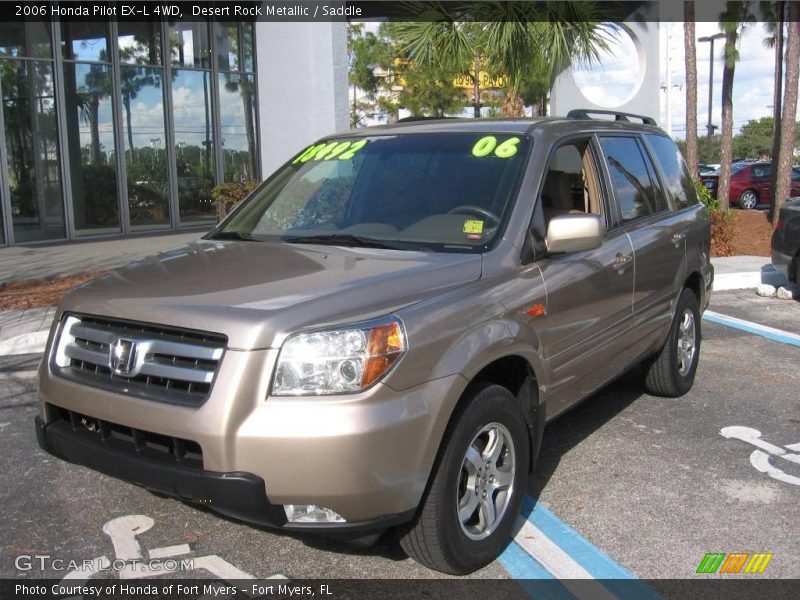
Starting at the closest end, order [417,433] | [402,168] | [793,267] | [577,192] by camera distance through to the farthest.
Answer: [417,433], [402,168], [577,192], [793,267]

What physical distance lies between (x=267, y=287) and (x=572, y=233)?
145 cm

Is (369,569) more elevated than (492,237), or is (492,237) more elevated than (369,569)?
(492,237)

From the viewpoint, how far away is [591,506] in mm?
4059

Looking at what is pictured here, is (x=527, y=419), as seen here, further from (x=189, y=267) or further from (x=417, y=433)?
(x=189, y=267)

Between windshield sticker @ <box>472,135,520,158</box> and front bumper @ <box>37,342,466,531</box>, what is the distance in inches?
64.5

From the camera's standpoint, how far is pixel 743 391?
6.02m

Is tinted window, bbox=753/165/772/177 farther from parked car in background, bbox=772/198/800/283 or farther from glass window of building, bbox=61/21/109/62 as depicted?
glass window of building, bbox=61/21/109/62

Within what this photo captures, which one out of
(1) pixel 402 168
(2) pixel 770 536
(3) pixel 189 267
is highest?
(1) pixel 402 168

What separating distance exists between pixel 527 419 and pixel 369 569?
952 mm

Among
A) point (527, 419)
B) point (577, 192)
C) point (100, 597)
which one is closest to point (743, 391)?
point (577, 192)

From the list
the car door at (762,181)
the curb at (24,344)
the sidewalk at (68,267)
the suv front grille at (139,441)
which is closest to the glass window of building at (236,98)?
the sidewalk at (68,267)

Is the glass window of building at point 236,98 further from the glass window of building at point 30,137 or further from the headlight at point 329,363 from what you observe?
the headlight at point 329,363

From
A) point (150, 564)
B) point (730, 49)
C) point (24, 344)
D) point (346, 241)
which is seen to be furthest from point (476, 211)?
point (730, 49)

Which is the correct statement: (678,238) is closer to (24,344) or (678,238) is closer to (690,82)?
(24,344)
